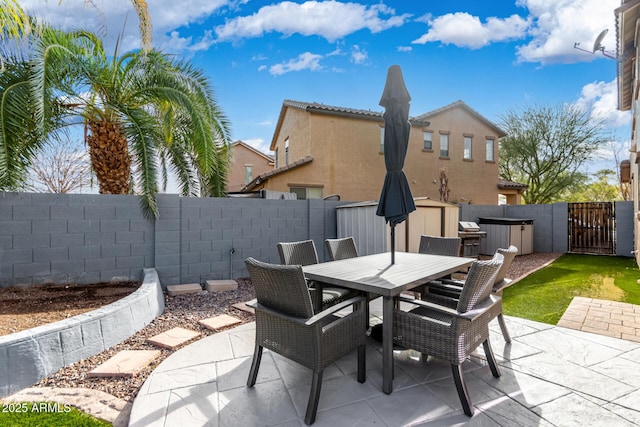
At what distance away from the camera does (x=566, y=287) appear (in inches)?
Result: 226

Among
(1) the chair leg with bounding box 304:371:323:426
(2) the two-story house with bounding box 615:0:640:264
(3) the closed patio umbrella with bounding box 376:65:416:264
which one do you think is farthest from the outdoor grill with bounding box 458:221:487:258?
(1) the chair leg with bounding box 304:371:323:426

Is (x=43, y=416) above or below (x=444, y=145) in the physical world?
below

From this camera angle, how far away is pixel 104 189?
5.70 m

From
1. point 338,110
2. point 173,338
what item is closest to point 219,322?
point 173,338

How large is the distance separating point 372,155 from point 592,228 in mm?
8158

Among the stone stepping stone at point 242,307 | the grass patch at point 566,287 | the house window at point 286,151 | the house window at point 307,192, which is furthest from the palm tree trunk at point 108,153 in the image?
the house window at point 286,151

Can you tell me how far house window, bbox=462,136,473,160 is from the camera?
1642cm

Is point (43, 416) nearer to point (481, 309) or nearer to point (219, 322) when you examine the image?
point (219, 322)

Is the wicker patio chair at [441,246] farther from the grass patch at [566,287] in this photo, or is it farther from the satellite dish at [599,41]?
the satellite dish at [599,41]

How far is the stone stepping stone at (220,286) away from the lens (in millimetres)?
5633

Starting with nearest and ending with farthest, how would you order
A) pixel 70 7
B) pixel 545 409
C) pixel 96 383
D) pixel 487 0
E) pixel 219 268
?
pixel 545 409
pixel 96 383
pixel 70 7
pixel 219 268
pixel 487 0

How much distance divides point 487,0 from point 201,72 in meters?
7.84

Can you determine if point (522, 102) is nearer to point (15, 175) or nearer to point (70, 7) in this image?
point (70, 7)

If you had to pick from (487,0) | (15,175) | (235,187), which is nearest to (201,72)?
(15,175)
